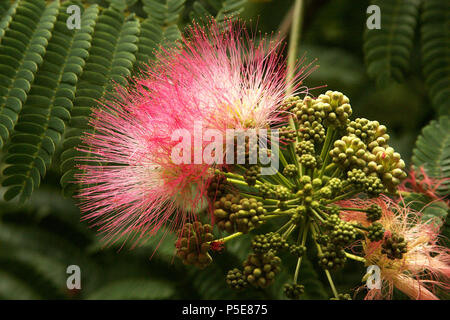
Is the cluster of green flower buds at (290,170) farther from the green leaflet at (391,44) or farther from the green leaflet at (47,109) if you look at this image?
the green leaflet at (391,44)

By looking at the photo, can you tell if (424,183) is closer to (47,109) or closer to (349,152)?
(349,152)

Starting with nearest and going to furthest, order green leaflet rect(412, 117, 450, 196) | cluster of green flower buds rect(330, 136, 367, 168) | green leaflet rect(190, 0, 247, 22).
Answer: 1. cluster of green flower buds rect(330, 136, 367, 168)
2. green leaflet rect(412, 117, 450, 196)
3. green leaflet rect(190, 0, 247, 22)

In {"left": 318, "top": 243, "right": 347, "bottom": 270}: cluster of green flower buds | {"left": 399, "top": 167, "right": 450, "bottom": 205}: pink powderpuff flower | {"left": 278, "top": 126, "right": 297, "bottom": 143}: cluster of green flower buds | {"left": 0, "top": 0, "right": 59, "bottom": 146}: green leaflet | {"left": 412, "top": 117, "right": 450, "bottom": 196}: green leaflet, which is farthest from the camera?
{"left": 412, "top": 117, "right": 450, "bottom": 196}: green leaflet

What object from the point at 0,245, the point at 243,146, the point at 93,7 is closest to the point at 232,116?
the point at 243,146

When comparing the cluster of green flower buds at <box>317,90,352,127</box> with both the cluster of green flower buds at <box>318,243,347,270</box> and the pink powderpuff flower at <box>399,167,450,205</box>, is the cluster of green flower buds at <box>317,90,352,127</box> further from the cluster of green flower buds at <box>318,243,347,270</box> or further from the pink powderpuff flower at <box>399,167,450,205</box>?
the pink powderpuff flower at <box>399,167,450,205</box>

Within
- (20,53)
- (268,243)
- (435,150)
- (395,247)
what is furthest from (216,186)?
(435,150)

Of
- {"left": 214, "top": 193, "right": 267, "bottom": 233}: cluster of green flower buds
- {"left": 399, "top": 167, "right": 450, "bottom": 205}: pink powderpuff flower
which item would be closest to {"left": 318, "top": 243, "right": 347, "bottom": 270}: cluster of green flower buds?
{"left": 214, "top": 193, "right": 267, "bottom": 233}: cluster of green flower buds

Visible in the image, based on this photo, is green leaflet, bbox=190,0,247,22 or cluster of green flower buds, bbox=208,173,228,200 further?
green leaflet, bbox=190,0,247,22

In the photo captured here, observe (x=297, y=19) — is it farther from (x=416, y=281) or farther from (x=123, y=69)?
(x=416, y=281)

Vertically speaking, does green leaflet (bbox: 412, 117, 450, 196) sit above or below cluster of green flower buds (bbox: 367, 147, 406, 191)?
above
